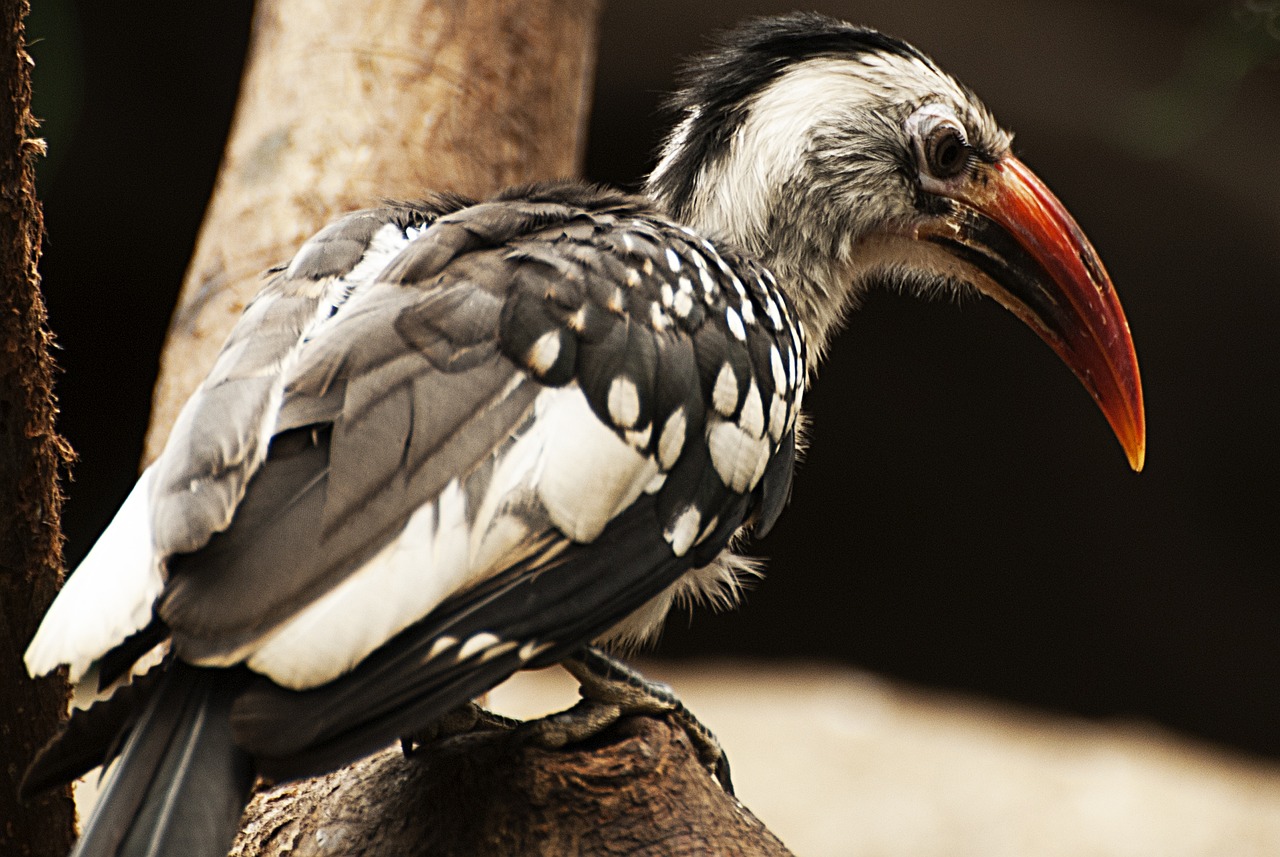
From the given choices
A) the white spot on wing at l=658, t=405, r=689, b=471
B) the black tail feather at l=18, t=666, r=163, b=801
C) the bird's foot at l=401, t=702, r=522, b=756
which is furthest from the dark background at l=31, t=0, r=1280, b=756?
the black tail feather at l=18, t=666, r=163, b=801

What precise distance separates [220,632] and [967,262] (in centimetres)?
176

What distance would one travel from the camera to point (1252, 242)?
6.09 meters

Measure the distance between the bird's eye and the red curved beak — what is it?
0.13ft

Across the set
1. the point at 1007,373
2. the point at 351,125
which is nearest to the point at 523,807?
the point at 351,125

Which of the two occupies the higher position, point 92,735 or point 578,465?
point 578,465

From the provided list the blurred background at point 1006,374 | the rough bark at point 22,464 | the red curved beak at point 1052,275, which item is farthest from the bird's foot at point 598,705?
the blurred background at point 1006,374

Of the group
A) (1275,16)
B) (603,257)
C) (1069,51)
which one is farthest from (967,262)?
(1069,51)

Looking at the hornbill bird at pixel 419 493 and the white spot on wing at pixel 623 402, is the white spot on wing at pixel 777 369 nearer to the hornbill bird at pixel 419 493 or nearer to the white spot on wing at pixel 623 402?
the hornbill bird at pixel 419 493

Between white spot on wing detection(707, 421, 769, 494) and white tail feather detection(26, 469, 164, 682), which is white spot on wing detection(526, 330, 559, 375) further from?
white tail feather detection(26, 469, 164, 682)

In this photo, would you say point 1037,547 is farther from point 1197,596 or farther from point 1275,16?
point 1275,16

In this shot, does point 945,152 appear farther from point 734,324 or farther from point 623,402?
point 623,402

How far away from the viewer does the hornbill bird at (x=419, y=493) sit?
131 centimetres

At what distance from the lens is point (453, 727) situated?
1.79m

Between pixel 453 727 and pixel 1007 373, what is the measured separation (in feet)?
18.2
